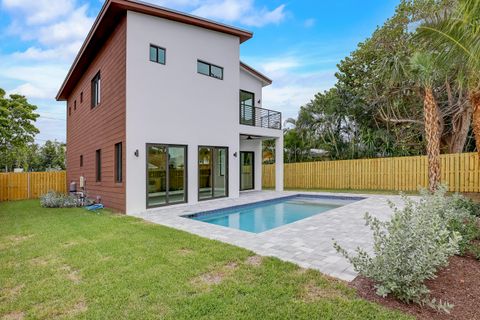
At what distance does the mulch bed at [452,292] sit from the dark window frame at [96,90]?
473 inches

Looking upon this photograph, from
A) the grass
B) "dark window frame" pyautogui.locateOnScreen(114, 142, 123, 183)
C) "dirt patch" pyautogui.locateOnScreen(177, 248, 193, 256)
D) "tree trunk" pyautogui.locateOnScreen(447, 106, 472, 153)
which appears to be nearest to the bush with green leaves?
the grass

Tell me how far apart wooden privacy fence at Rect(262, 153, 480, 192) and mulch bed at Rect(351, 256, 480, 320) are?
Result: 8.81 metres

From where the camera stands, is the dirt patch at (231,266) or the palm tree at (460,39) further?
the palm tree at (460,39)

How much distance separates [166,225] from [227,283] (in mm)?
3986

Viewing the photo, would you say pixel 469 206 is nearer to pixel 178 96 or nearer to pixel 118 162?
pixel 178 96

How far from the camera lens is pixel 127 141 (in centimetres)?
904

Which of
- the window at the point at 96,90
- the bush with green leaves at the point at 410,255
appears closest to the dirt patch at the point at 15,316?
the bush with green leaves at the point at 410,255

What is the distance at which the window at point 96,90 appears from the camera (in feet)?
40.5

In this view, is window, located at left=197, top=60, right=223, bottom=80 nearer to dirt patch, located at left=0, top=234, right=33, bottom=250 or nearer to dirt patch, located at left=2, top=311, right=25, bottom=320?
dirt patch, located at left=0, top=234, right=33, bottom=250

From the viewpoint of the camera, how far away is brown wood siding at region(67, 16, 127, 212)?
31.1 feet

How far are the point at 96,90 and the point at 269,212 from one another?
→ 953 centimetres

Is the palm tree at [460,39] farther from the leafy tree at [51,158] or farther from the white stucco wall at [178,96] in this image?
the leafy tree at [51,158]

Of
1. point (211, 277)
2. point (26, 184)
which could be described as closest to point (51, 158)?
point (26, 184)

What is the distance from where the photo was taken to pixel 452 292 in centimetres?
335
